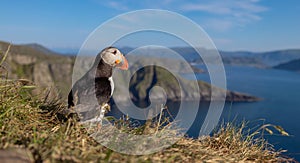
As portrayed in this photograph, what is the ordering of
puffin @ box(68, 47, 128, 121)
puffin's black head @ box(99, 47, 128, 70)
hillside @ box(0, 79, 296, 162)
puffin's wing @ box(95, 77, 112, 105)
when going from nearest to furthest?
hillside @ box(0, 79, 296, 162), puffin @ box(68, 47, 128, 121), puffin's wing @ box(95, 77, 112, 105), puffin's black head @ box(99, 47, 128, 70)

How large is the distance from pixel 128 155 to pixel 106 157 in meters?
0.45

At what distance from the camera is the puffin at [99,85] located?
6.56 meters

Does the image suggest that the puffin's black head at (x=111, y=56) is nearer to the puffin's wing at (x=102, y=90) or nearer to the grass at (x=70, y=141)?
the puffin's wing at (x=102, y=90)

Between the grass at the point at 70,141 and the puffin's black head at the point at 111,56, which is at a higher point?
the puffin's black head at the point at 111,56

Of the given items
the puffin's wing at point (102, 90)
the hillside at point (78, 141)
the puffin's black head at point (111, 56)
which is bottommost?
the hillside at point (78, 141)

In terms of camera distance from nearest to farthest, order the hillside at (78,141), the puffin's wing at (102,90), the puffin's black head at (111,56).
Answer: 1. the hillside at (78,141)
2. the puffin's wing at (102,90)
3. the puffin's black head at (111,56)

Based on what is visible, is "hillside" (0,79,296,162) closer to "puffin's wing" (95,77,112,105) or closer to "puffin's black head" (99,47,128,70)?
"puffin's wing" (95,77,112,105)

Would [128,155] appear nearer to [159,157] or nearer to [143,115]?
[159,157]

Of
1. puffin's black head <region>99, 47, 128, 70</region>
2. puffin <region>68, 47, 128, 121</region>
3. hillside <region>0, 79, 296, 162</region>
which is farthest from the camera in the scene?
puffin's black head <region>99, 47, 128, 70</region>

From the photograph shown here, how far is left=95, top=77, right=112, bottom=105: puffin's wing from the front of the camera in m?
6.68

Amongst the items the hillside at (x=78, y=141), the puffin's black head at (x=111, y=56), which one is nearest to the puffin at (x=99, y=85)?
the puffin's black head at (x=111, y=56)

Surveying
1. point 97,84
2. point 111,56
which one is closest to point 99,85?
point 97,84

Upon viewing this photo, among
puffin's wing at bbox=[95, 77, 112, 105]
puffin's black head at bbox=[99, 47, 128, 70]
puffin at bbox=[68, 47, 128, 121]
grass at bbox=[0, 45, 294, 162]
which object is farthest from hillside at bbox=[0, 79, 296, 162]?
puffin's black head at bbox=[99, 47, 128, 70]

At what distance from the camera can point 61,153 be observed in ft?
12.1
